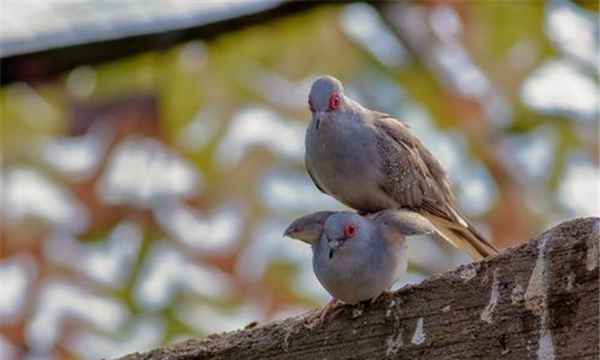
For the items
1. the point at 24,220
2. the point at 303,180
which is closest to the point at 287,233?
the point at 303,180

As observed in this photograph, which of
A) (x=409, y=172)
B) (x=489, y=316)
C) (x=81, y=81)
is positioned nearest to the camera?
(x=489, y=316)

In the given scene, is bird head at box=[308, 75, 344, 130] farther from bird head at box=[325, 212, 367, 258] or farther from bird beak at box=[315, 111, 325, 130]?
bird head at box=[325, 212, 367, 258]

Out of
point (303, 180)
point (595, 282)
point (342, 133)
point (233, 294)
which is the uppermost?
point (303, 180)

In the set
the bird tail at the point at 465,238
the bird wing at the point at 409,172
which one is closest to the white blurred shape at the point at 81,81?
the bird wing at the point at 409,172

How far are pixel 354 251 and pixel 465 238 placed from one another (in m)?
0.66

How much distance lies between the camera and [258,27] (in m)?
4.80

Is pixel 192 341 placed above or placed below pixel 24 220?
below

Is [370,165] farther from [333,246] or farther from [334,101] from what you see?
[333,246]

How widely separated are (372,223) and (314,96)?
0.38 meters

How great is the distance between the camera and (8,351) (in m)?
5.36

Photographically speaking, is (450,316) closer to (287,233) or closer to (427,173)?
(287,233)

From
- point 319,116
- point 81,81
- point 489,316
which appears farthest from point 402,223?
point 81,81

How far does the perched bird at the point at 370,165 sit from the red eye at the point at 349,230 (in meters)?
0.36

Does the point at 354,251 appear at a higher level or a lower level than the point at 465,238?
lower
